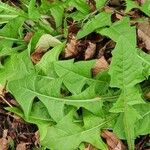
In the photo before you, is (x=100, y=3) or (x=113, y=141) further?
(x=100, y=3)

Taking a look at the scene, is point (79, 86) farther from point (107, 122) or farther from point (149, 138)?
point (149, 138)

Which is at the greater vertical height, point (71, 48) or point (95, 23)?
point (95, 23)

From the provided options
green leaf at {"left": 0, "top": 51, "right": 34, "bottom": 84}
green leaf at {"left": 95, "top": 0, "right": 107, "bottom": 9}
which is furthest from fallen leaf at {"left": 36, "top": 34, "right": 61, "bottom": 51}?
green leaf at {"left": 95, "top": 0, "right": 107, "bottom": 9}

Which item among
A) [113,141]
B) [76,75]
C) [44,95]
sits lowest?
[113,141]

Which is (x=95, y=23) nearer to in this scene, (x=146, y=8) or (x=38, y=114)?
(x=146, y=8)

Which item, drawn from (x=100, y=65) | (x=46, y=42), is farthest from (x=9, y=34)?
(x=100, y=65)

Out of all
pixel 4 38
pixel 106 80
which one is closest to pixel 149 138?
pixel 106 80

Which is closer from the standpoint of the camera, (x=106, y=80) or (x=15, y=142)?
(x=106, y=80)
